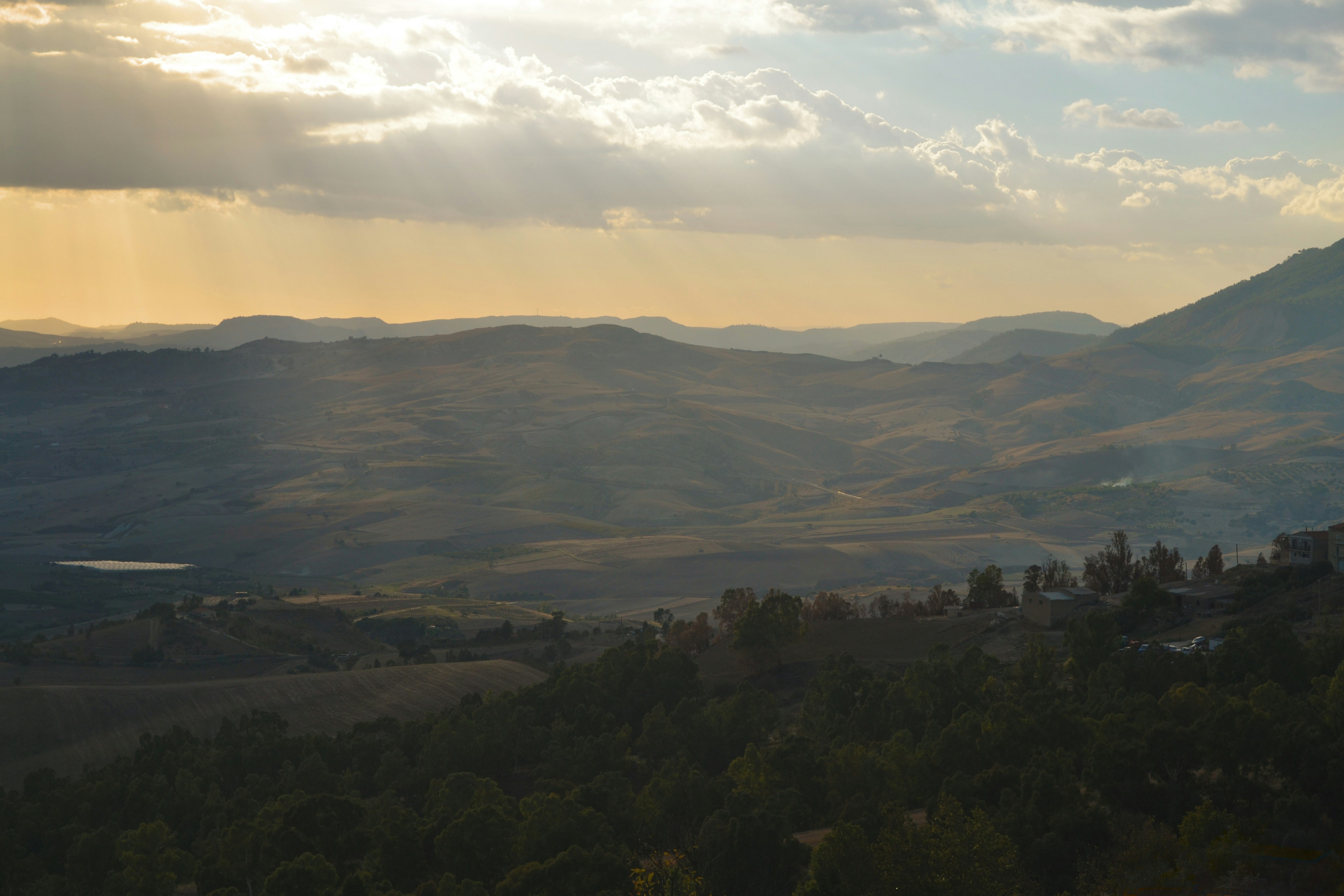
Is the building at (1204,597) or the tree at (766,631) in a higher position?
the building at (1204,597)

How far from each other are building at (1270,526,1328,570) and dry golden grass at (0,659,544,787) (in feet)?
240

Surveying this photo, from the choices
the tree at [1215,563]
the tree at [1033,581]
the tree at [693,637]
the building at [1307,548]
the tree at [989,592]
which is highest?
the building at [1307,548]

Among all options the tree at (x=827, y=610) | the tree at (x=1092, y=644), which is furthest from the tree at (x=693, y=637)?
the tree at (x=1092, y=644)

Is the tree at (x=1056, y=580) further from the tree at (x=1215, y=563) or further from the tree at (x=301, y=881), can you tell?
the tree at (x=301, y=881)

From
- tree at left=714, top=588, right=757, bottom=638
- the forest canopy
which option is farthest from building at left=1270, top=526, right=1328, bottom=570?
tree at left=714, top=588, right=757, bottom=638

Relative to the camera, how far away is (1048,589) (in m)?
120

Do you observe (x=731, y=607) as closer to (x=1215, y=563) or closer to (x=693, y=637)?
(x=693, y=637)

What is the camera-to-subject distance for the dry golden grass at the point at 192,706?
95.6 metres

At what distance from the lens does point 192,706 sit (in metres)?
107

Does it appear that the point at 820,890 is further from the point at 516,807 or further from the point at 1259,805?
the point at 516,807

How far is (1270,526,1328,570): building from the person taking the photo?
10150 centimetres

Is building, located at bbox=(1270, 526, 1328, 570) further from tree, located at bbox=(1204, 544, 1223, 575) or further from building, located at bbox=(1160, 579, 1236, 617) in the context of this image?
tree, located at bbox=(1204, 544, 1223, 575)

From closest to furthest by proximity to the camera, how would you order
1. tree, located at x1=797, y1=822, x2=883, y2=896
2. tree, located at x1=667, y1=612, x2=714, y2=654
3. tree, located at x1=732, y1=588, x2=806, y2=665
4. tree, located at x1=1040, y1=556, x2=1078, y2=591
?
tree, located at x1=797, y1=822, x2=883, y2=896 < tree, located at x1=732, y1=588, x2=806, y2=665 < tree, located at x1=1040, y1=556, x2=1078, y2=591 < tree, located at x1=667, y1=612, x2=714, y2=654

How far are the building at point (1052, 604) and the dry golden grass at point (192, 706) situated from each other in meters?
50.8
